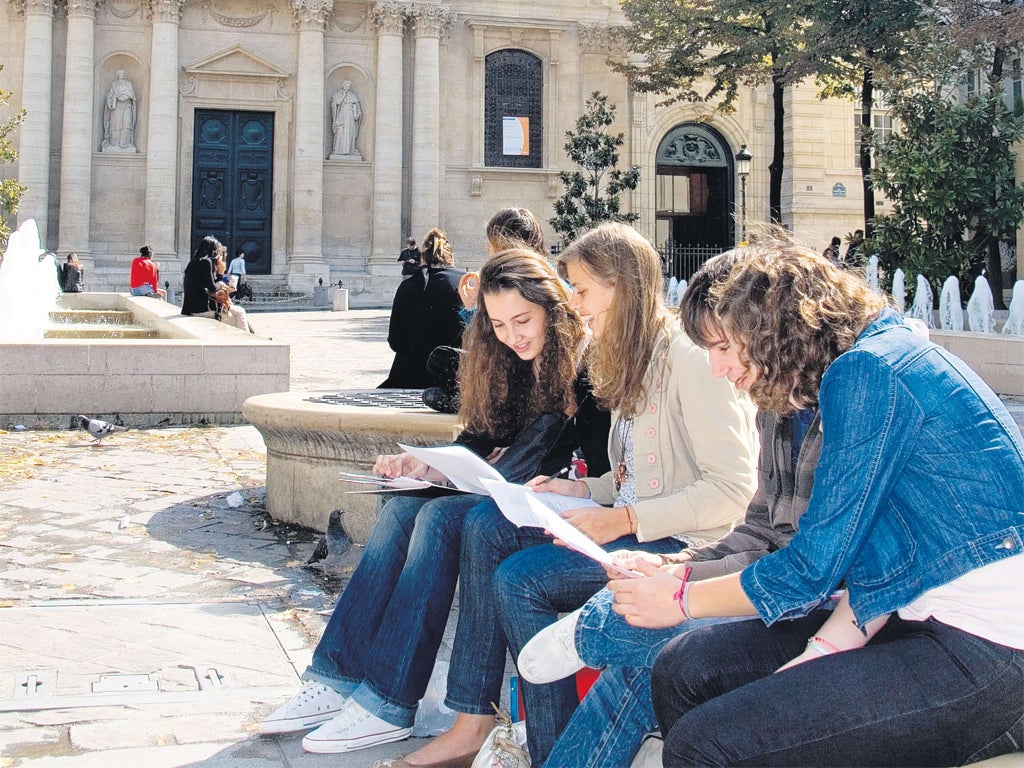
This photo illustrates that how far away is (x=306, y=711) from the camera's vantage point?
352 cm

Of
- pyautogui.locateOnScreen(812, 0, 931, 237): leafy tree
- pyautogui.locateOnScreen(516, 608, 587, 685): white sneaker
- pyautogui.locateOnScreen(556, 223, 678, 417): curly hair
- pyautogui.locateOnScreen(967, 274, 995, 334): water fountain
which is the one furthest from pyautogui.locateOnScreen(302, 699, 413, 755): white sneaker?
pyautogui.locateOnScreen(812, 0, 931, 237): leafy tree

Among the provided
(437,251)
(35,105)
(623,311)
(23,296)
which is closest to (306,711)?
(623,311)

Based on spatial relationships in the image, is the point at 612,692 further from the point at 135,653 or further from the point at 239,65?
the point at 239,65

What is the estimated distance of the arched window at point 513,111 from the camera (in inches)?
1417

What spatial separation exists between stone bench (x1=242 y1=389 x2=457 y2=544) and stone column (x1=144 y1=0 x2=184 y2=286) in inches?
1086

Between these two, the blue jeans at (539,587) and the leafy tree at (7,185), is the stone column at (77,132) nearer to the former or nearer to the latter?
the leafy tree at (7,185)

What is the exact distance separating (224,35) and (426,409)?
102 feet

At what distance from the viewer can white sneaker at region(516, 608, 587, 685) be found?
2699mm

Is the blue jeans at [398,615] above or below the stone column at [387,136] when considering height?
below

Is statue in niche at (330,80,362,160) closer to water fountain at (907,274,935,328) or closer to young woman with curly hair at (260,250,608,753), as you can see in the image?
water fountain at (907,274,935,328)

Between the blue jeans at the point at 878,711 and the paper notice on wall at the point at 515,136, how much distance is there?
34621 mm

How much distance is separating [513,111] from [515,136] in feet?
2.70

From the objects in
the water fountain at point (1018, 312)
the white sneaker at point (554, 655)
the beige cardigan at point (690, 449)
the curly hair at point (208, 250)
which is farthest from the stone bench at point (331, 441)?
the water fountain at point (1018, 312)

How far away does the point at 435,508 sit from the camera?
11.6 ft
